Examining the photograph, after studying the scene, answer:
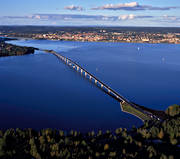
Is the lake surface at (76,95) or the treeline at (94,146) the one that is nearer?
the treeline at (94,146)

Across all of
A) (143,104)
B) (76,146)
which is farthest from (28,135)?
(143,104)

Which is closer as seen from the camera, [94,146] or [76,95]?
[94,146]

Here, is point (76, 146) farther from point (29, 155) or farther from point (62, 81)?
point (62, 81)

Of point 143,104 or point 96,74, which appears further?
point 96,74

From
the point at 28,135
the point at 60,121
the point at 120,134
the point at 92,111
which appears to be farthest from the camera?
the point at 92,111

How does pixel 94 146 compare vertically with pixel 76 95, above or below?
above

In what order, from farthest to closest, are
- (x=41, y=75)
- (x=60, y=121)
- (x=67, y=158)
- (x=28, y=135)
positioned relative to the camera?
1. (x=41, y=75)
2. (x=60, y=121)
3. (x=28, y=135)
4. (x=67, y=158)

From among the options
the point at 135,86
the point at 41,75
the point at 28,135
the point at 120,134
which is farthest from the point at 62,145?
the point at 41,75

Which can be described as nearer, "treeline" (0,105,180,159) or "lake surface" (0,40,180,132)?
"treeline" (0,105,180,159)
